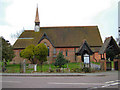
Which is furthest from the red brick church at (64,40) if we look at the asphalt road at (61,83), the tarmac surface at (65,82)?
the asphalt road at (61,83)

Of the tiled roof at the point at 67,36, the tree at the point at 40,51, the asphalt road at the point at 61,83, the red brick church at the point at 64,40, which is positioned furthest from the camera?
the tiled roof at the point at 67,36

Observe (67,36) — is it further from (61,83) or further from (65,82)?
(61,83)

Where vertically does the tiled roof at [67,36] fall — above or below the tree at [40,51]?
above

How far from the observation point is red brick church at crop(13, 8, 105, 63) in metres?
41.0

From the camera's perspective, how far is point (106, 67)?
67.3 ft

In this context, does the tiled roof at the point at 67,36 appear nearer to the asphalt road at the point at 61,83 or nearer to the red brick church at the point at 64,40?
the red brick church at the point at 64,40

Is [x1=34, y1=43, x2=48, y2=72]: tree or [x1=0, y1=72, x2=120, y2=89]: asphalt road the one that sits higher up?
[x1=34, y1=43, x2=48, y2=72]: tree

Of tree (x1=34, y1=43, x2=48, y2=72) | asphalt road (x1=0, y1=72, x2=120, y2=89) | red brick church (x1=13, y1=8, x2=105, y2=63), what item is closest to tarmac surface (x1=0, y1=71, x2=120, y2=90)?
asphalt road (x1=0, y1=72, x2=120, y2=89)

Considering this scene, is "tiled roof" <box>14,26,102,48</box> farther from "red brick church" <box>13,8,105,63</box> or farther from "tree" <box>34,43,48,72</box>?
"tree" <box>34,43,48,72</box>

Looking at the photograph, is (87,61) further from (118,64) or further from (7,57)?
(7,57)

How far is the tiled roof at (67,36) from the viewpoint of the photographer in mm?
42844

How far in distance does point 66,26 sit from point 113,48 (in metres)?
26.0

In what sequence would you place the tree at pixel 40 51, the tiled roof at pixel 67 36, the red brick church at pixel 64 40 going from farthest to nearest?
the tiled roof at pixel 67 36 → the red brick church at pixel 64 40 → the tree at pixel 40 51

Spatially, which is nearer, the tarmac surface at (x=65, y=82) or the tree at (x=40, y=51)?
the tarmac surface at (x=65, y=82)
